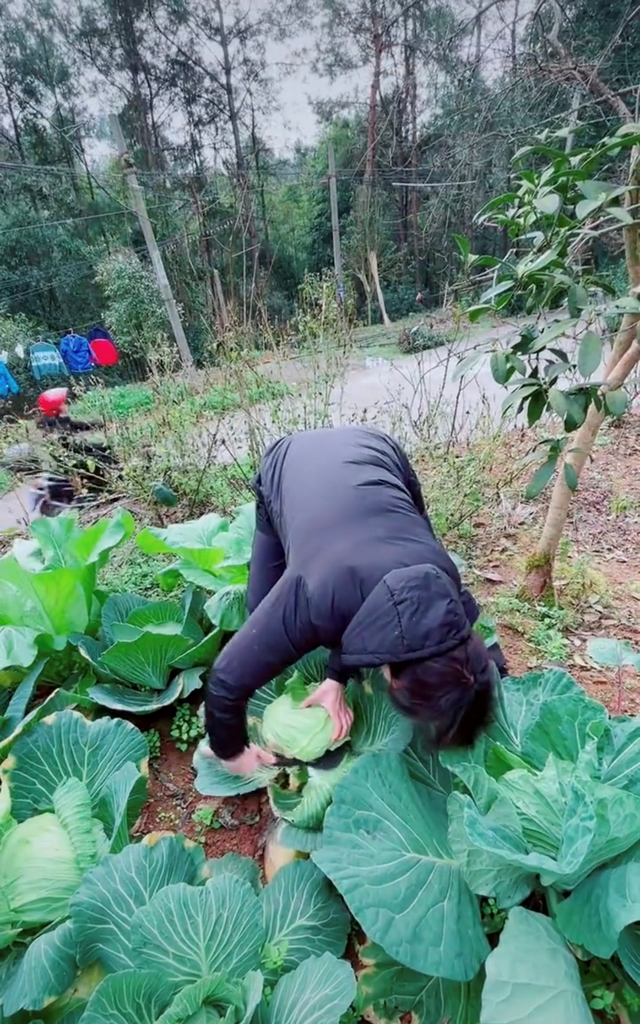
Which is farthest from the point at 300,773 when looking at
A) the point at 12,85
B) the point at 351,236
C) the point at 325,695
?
the point at 12,85

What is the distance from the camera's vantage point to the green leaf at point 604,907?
82 cm

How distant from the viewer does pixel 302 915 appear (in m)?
1.04

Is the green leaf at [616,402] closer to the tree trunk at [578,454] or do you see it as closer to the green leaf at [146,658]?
the tree trunk at [578,454]

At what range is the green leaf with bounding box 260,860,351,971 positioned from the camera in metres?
1.02

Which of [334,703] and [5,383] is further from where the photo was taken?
[5,383]

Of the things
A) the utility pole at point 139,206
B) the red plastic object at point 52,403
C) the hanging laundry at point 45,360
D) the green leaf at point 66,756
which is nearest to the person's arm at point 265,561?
the green leaf at point 66,756

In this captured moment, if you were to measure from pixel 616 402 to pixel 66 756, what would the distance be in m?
1.56

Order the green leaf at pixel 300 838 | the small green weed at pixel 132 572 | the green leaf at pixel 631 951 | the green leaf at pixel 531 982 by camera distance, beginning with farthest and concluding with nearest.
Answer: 1. the small green weed at pixel 132 572
2. the green leaf at pixel 300 838
3. the green leaf at pixel 631 951
4. the green leaf at pixel 531 982

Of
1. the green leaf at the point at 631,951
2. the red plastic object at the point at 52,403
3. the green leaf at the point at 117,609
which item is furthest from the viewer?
the red plastic object at the point at 52,403

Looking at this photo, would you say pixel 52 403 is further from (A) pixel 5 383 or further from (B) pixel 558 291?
(A) pixel 5 383

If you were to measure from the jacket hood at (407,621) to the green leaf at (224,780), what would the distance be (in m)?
0.53

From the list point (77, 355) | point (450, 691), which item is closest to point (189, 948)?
point (450, 691)

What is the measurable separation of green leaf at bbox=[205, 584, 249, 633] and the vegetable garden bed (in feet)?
0.94

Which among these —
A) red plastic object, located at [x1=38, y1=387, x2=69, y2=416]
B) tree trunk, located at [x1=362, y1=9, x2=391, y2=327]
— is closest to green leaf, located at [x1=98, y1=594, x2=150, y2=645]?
red plastic object, located at [x1=38, y1=387, x2=69, y2=416]
